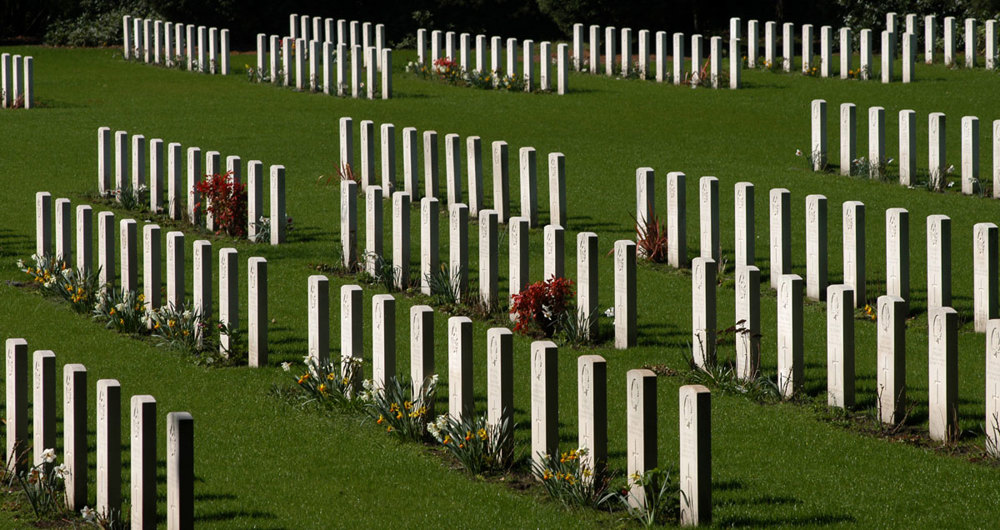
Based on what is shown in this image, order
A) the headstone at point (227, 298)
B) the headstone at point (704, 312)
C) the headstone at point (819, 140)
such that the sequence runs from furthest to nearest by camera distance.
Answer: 1. the headstone at point (819, 140)
2. the headstone at point (227, 298)
3. the headstone at point (704, 312)

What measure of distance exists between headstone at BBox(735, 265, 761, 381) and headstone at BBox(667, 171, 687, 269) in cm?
318

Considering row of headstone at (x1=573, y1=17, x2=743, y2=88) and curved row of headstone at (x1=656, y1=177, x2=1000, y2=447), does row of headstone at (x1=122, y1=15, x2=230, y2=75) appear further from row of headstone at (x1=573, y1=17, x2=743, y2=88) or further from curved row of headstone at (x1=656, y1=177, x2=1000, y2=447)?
curved row of headstone at (x1=656, y1=177, x2=1000, y2=447)

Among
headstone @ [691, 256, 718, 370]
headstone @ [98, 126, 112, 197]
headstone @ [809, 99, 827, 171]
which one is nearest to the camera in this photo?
headstone @ [691, 256, 718, 370]

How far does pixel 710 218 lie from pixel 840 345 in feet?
12.8

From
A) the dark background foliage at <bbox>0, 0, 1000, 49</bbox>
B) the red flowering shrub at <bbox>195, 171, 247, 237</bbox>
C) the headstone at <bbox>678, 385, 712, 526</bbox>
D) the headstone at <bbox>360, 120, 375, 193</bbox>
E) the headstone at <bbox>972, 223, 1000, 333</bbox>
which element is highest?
the dark background foliage at <bbox>0, 0, 1000, 49</bbox>

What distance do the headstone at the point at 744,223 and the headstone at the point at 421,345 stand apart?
14.2 feet

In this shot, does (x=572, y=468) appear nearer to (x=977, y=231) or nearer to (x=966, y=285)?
(x=977, y=231)

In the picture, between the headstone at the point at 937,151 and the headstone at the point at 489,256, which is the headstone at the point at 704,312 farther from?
the headstone at the point at 937,151

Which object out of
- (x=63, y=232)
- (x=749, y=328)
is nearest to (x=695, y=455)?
(x=749, y=328)

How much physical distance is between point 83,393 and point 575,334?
13.7 feet

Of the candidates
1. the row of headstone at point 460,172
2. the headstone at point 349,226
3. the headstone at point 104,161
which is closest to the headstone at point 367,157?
the row of headstone at point 460,172

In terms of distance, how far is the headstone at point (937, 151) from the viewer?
15195mm

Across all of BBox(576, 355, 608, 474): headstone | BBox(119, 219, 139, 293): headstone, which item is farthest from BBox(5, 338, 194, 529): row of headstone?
BBox(119, 219, 139, 293): headstone

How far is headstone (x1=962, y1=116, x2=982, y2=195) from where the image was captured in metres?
14.9
